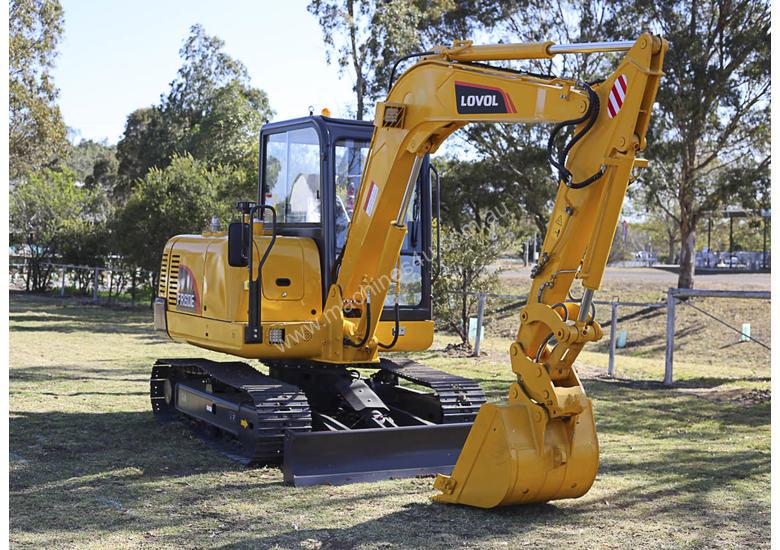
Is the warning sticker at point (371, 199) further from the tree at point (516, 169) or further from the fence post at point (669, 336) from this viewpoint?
the tree at point (516, 169)

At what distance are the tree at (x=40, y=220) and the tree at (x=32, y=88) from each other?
268cm

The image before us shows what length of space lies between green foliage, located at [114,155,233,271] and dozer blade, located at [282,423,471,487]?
686 inches

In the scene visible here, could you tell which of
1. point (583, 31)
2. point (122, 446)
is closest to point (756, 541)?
point (122, 446)

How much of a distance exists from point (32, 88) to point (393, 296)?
25628mm

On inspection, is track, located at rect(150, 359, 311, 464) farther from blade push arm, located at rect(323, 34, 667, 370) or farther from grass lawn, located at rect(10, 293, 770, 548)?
blade push arm, located at rect(323, 34, 667, 370)

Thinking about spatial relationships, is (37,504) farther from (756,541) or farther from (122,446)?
(756,541)

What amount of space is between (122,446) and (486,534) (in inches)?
154

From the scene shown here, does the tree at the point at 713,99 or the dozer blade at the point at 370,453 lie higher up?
the tree at the point at 713,99

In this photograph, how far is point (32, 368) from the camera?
13242 millimetres

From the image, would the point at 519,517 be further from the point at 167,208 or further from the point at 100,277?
the point at 100,277

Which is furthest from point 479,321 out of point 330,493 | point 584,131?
point 584,131

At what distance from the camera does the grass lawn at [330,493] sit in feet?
18.7

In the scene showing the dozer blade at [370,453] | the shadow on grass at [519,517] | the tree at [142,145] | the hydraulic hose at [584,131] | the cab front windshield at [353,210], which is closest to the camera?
the shadow on grass at [519,517]

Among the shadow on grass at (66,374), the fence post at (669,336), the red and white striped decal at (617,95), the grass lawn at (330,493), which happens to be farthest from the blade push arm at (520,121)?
the fence post at (669,336)
